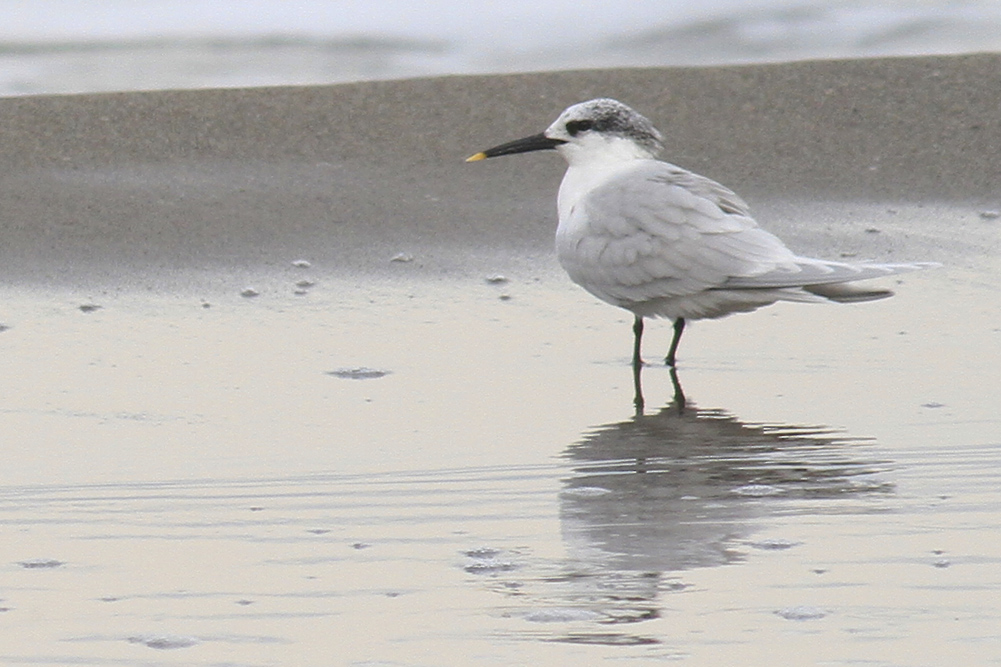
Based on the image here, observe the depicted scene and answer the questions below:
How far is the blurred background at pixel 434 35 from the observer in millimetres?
8391

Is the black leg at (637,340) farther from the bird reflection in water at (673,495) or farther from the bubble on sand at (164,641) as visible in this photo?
the bubble on sand at (164,641)

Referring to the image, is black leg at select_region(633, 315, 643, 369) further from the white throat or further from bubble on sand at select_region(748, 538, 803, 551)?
bubble on sand at select_region(748, 538, 803, 551)

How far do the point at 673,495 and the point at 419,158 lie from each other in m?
3.16

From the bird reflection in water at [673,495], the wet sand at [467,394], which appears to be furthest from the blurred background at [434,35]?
the bird reflection in water at [673,495]

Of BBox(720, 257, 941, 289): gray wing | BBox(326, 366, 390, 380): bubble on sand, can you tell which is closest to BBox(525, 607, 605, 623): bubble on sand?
BBox(326, 366, 390, 380): bubble on sand

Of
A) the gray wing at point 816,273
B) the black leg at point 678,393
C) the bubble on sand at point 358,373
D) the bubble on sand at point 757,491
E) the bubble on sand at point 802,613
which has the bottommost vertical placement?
the bubble on sand at point 802,613

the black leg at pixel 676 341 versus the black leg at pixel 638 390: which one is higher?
the black leg at pixel 676 341

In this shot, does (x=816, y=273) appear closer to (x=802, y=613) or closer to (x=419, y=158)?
(x=802, y=613)

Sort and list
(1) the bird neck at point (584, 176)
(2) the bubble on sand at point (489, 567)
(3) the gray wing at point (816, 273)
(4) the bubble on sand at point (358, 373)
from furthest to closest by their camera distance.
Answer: (1) the bird neck at point (584, 176) → (3) the gray wing at point (816, 273) → (4) the bubble on sand at point (358, 373) → (2) the bubble on sand at point (489, 567)

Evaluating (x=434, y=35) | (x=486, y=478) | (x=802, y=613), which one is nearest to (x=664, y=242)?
(x=486, y=478)

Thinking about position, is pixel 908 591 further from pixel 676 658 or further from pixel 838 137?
pixel 838 137

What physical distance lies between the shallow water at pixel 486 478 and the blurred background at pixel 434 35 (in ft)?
11.4

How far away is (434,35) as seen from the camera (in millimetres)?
8859

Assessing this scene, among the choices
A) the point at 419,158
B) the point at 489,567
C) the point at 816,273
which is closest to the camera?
the point at 489,567
